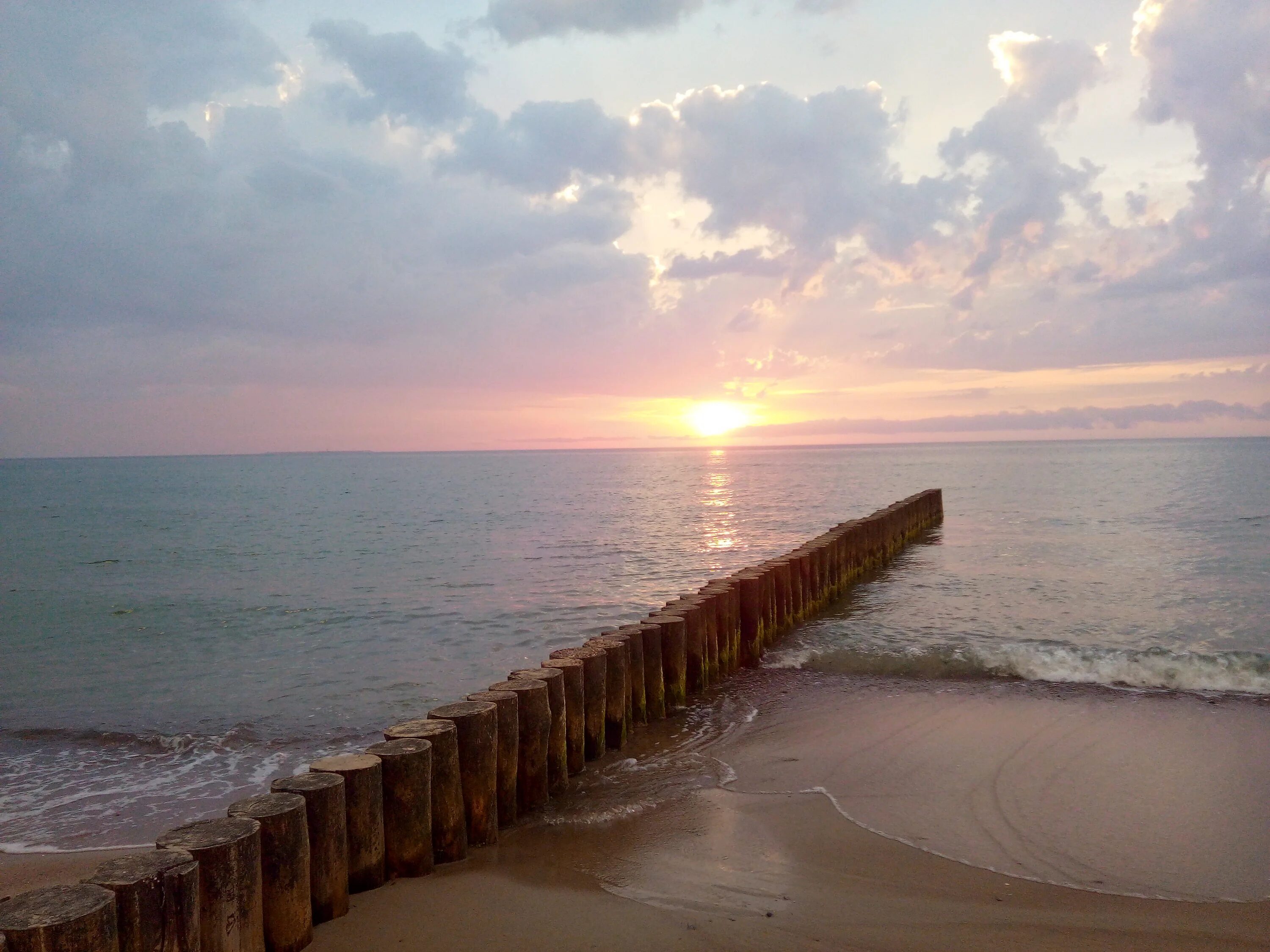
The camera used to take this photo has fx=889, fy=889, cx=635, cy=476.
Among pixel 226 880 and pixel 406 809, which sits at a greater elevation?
pixel 226 880

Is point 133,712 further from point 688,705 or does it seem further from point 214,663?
point 688,705

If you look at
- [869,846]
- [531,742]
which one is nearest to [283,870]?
[531,742]

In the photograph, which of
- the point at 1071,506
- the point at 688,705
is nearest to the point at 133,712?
the point at 688,705

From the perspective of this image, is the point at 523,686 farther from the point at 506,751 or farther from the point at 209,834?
the point at 209,834

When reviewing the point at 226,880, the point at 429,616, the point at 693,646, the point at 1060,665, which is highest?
the point at 226,880

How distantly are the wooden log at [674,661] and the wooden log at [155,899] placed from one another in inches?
216

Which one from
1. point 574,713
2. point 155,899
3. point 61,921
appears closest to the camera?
point 61,921

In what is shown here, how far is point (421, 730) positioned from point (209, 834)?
158cm

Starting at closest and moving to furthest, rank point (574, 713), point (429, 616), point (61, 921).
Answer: point (61, 921), point (574, 713), point (429, 616)

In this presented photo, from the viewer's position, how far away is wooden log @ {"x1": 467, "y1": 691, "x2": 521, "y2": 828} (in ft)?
19.5

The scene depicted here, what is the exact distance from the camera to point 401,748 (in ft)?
17.0

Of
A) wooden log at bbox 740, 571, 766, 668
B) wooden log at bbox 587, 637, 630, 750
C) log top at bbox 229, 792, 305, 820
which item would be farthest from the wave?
log top at bbox 229, 792, 305, 820

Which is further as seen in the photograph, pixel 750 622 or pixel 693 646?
pixel 750 622

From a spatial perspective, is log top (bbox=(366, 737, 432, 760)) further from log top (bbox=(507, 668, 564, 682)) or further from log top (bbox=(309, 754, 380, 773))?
log top (bbox=(507, 668, 564, 682))
